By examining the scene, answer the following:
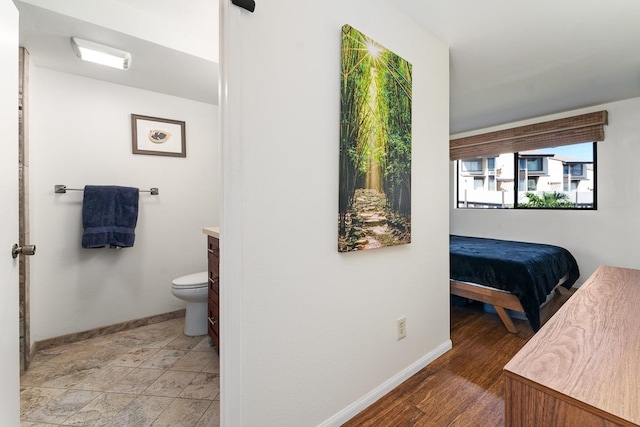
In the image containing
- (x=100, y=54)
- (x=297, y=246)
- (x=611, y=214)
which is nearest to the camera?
(x=297, y=246)

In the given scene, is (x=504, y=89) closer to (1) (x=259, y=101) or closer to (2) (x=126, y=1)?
(1) (x=259, y=101)

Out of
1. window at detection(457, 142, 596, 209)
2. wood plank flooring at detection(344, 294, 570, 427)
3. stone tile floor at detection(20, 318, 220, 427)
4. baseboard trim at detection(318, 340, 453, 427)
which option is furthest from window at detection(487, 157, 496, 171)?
stone tile floor at detection(20, 318, 220, 427)

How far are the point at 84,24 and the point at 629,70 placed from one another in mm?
3996

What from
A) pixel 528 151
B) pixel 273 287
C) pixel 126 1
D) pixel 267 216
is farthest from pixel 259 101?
pixel 528 151

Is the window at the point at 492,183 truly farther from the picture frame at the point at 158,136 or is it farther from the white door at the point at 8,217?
the white door at the point at 8,217

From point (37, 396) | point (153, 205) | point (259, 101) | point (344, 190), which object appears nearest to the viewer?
point (259, 101)

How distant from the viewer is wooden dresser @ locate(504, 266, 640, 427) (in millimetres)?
574

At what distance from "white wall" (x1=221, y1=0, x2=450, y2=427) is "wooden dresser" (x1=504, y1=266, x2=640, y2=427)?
0.81 metres

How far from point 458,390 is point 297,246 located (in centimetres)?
137

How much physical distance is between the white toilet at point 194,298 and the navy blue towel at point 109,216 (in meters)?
0.61

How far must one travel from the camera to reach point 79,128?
2348 millimetres

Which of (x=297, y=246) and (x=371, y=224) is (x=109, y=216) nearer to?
(x=297, y=246)

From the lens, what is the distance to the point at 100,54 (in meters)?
1.92

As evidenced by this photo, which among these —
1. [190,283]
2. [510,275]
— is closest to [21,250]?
[190,283]
